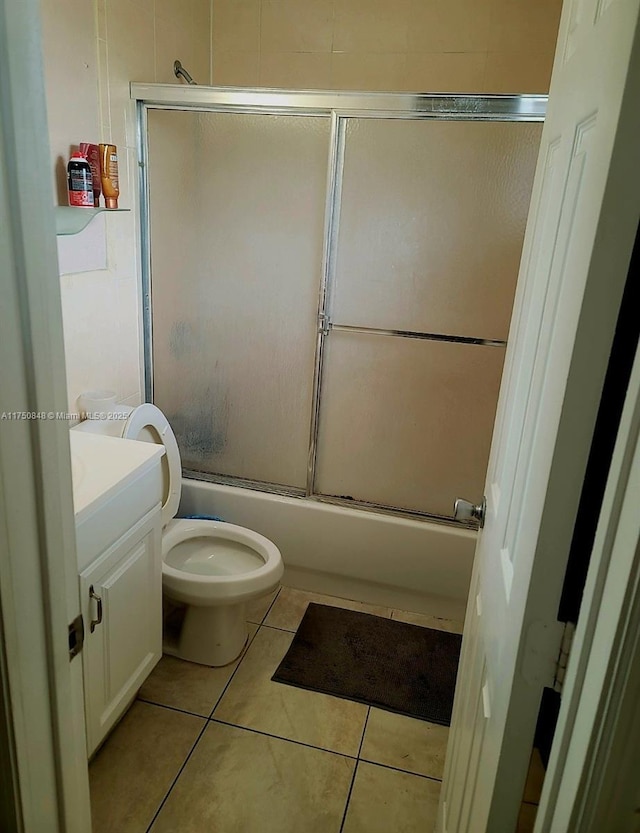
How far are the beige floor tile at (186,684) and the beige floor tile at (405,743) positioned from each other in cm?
50

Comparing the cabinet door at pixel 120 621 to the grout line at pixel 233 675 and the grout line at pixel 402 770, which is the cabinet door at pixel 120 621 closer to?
the grout line at pixel 233 675

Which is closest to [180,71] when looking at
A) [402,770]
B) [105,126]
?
[105,126]

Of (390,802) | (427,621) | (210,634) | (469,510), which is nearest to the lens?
(469,510)

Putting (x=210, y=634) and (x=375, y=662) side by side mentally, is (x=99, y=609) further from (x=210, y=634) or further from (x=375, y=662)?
(x=375, y=662)

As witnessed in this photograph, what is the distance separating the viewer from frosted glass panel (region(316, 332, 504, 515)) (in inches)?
87.4

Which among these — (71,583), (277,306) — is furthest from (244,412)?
(71,583)

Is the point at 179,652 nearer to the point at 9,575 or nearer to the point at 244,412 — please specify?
the point at 244,412

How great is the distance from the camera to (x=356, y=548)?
2445 millimetres

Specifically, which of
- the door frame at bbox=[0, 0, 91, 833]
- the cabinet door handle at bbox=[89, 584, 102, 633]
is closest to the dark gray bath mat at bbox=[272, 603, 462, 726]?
the cabinet door handle at bbox=[89, 584, 102, 633]

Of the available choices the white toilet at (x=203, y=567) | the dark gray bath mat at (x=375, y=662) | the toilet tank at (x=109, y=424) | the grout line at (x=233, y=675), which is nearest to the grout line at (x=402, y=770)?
the dark gray bath mat at (x=375, y=662)

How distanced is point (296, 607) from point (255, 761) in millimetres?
729

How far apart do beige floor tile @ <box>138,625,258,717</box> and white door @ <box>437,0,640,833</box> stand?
1006 millimetres

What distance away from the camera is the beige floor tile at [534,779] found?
831 millimetres

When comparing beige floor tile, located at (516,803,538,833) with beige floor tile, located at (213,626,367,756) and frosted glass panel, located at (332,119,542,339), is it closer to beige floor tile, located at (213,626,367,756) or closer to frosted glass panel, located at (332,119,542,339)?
beige floor tile, located at (213,626,367,756)
